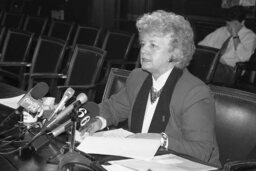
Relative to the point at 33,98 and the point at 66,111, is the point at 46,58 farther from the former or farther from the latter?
the point at 66,111

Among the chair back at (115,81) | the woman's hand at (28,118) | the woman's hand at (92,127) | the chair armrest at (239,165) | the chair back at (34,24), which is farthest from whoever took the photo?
the chair back at (34,24)

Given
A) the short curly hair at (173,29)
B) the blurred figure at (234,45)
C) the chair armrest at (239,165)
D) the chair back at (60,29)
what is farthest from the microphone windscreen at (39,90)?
the chair back at (60,29)

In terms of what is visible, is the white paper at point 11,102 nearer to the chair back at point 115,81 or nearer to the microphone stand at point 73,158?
the chair back at point 115,81

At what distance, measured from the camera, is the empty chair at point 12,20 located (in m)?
6.78

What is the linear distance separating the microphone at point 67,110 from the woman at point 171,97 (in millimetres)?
284

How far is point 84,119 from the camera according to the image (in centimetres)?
198

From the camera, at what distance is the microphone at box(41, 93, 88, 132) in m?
1.62

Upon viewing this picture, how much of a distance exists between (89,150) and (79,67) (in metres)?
1.80

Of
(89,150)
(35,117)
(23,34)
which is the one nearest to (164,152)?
(89,150)

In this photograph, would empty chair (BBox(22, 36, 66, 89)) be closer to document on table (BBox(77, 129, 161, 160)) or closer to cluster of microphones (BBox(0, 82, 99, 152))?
cluster of microphones (BBox(0, 82, 99, 152))

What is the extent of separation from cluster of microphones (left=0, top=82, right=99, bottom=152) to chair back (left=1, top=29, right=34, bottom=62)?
8.17ft

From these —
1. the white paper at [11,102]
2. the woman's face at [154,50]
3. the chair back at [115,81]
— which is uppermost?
the woman's face at [154,50]

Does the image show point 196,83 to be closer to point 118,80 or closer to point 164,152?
point 164,152

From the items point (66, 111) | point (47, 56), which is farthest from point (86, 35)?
point (66, 111)
